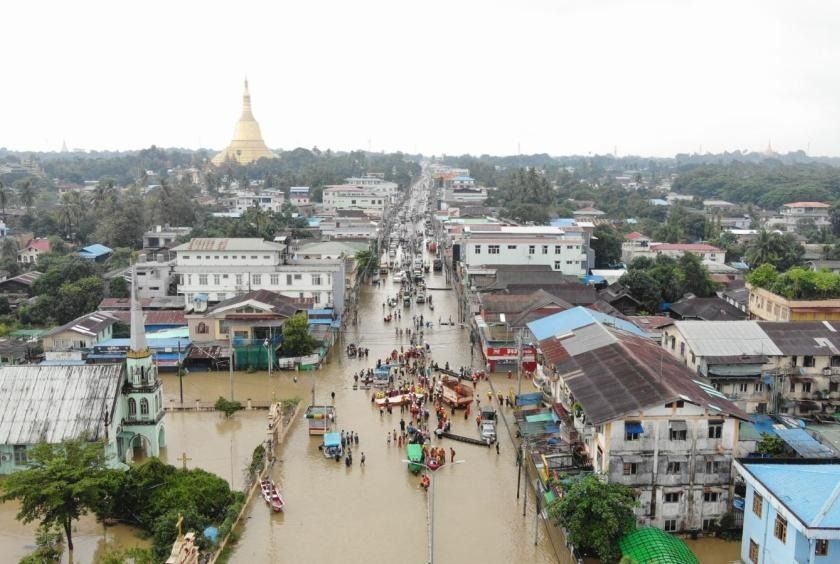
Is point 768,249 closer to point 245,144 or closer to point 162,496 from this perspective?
point 162,496

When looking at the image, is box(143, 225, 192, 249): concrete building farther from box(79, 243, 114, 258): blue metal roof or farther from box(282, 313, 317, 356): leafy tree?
box(282, 313, 317, 356): leafy tree

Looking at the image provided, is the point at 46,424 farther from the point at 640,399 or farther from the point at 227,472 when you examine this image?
the point at 640,399

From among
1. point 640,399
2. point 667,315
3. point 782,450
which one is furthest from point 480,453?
point 667,315

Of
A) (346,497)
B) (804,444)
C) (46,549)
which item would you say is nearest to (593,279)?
(804,444)

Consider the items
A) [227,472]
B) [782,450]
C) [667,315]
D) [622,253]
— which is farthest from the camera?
[622,253]

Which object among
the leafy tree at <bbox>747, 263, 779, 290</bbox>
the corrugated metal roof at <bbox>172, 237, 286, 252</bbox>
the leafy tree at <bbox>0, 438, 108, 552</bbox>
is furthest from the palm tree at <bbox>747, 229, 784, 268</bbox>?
the leafy tree at <bbox>0, 438, 108, 552</bbox>

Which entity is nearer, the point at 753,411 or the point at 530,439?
the point at 530,439

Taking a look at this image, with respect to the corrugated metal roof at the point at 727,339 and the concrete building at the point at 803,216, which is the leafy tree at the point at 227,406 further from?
the concrete building at the point at 803,216
